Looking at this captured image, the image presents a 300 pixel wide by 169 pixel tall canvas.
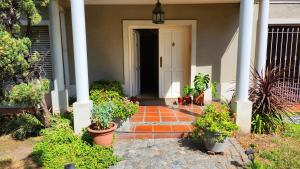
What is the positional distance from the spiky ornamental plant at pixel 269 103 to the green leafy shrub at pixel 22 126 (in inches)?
181

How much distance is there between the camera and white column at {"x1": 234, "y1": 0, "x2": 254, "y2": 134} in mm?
4555

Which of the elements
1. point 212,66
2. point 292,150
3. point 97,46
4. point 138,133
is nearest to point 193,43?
point 212,66

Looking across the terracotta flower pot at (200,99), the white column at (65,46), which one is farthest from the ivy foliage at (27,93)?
the terracotta flower pot at (200,99)

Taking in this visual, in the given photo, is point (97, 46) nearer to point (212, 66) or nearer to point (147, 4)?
point (147, 4)

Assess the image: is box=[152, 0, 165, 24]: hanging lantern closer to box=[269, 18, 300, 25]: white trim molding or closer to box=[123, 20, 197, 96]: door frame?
box=[123, 20, 197, 96]: door frame

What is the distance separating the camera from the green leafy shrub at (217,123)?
3.94 metres

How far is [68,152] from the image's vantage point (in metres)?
4.05

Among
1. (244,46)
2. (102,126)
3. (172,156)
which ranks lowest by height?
(172,156)

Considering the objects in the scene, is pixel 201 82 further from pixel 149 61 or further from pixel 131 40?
pixel 149 61

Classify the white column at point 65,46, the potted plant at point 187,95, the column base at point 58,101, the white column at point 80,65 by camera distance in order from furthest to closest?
the potted plant at point 187,95, the white column at point 65,46, the column base at point 58,101, the white column at point 80,65

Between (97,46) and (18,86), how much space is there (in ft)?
9.70

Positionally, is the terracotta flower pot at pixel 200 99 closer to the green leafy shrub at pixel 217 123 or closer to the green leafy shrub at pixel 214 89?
the green leafy shrub at pixel 214 89

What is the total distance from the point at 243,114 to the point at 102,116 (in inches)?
110

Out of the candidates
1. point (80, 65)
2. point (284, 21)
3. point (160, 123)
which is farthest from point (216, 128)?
point (284, 21)
